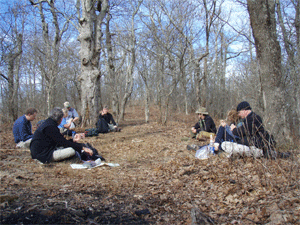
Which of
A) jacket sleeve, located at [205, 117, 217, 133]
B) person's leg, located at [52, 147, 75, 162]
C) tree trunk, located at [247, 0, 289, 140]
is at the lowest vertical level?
person's leg, located at [52, 147, 75, 162]

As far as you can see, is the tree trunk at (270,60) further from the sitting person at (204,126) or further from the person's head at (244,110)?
the sitting person at (204,126)

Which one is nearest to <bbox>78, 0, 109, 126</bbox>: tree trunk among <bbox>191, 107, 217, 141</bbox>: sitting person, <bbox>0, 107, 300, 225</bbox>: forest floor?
<bbox>191, 107, 217, 141</bbox>: sitting person

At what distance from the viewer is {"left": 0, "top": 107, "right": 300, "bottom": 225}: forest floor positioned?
2.45m

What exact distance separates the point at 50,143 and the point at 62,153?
329mm

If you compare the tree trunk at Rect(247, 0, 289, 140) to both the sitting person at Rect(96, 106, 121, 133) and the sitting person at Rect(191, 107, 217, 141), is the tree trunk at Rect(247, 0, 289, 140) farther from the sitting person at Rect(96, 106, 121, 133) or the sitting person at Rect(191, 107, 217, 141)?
the sitting person at Rect(96, 106, 121, 133)

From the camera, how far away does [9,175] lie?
146 inches

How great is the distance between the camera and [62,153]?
4668 millimetres

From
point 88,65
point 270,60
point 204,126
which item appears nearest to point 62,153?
point 204,126

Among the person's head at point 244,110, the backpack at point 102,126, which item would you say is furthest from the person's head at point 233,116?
the backpack at point 102,126

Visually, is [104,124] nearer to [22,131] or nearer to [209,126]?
[22,131]

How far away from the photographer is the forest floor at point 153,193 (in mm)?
2447

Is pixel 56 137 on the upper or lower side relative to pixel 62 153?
upper

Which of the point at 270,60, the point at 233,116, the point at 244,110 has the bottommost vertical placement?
the point at 233,116

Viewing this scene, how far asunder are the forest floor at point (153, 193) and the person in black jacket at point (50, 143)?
0.62 ft
